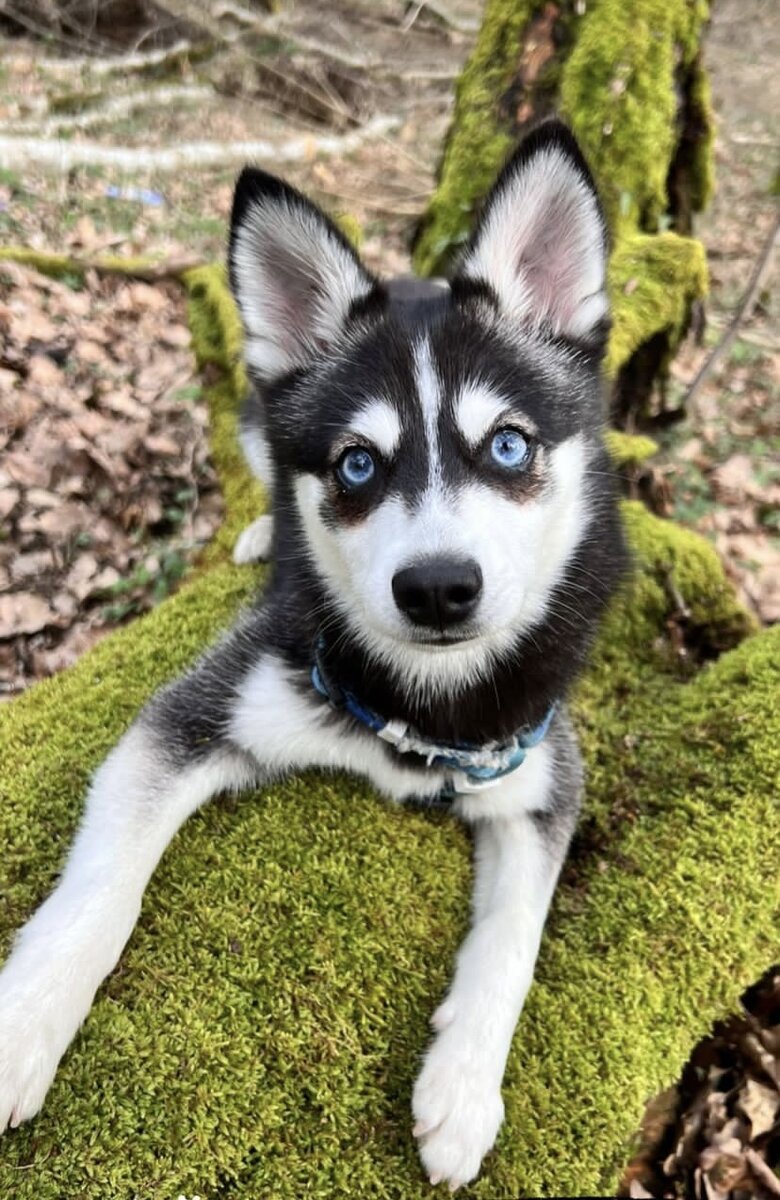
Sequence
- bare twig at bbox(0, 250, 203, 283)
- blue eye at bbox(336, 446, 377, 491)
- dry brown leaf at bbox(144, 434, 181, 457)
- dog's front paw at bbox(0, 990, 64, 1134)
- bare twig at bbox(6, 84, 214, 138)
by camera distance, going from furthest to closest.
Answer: bare twig at bbox(6, 84, 214, 138), bare twig at bbox(0, 250, 203, 283), dry brown leaf at bbox(144, 434, 181, 457), blue eye at bbox(336, 446, 377, 491), dog's front paw at bbox(0, 990, 64, 1134)

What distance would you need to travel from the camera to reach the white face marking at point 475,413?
2152mm

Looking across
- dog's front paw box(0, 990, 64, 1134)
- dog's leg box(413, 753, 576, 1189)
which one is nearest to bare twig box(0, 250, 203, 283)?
dog's leg box(413, 753, 576, 1189)

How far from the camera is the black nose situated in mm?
1859

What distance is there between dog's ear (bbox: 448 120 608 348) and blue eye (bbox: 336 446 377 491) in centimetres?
70

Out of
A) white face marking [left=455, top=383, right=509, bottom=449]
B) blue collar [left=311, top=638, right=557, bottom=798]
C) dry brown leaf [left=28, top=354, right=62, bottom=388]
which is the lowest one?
dry brown leaf [left=28, top=354, right=62, bottom=388]

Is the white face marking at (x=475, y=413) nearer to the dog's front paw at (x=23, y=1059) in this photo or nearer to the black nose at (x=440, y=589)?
the black nose at (x=440, y=589)

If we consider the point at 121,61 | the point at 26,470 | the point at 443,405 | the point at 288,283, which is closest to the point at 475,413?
the point at 443,405

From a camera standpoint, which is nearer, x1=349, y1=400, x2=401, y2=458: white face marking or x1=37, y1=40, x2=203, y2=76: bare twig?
x1=349, y1=400, x2=401, y2=458: white face marking

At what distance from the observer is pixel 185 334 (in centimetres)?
560

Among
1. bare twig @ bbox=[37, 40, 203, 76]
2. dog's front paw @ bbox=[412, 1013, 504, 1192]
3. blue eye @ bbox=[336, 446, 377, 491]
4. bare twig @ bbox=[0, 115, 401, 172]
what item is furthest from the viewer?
bare twig @ bbox=[37, 40, 203, 76]

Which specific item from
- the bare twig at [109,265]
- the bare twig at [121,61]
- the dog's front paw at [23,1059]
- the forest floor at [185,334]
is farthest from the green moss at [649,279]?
the bare twig at [121,61]

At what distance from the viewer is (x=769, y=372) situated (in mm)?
6504

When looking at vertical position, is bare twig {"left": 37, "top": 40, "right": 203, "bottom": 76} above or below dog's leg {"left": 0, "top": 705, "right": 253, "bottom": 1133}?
above

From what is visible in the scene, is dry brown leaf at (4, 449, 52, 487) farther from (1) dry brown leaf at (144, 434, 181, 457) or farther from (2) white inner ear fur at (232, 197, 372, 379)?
(2) white inner ear fur at (232, 197, 372, 379)
